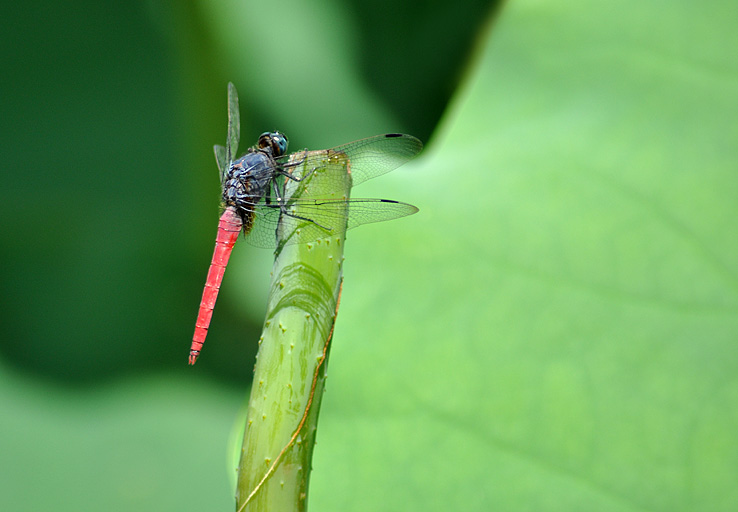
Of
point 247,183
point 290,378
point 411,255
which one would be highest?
point 247,183

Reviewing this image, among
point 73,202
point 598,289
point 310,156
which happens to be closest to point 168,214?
point 73,202

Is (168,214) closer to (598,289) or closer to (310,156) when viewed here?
(310,156)

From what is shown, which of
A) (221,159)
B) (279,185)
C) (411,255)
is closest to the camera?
(411,255)

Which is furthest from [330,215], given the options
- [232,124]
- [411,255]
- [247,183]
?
[232,124]

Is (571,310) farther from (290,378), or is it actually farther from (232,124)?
(232,124)

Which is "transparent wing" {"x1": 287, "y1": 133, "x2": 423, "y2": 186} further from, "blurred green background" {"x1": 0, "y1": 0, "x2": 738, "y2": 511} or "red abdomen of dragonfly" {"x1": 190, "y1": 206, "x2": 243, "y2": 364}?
"red abdomen of dragonfly" {"x1": 190, "y1": 206, "x2": 243, "y2": 364}

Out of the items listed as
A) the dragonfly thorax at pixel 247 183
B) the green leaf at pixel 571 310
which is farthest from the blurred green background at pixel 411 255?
the dragonfly thorax at pixel 247 183
